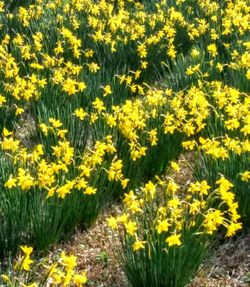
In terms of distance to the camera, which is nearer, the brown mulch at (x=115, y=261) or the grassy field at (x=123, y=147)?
the grassy field at (x=123, y=147)

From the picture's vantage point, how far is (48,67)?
486 cm

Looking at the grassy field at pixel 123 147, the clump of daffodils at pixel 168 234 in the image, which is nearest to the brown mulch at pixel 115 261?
the grassy field at pixel 123 147

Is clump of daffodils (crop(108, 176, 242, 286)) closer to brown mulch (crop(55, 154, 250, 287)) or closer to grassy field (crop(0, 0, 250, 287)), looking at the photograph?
grassy field (crop(0, 0, 250, 287))

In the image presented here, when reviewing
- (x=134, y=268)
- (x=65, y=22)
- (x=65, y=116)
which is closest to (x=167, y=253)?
(x=134, y=268)

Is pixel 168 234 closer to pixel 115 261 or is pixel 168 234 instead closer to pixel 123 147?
pixel 115 261

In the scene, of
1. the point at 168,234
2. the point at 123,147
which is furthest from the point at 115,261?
the point at 123,147

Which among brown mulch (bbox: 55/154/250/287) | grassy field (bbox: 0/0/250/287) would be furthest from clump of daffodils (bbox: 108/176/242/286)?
brown mulch (bbox: 55/154/250/287)

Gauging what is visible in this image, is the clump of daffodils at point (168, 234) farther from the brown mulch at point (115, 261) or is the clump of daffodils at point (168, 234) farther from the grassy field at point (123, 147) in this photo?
the brown mulch at point (115, 261)

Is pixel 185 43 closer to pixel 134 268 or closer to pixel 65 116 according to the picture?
pixel 65 116

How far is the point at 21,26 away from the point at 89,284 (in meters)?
3.78

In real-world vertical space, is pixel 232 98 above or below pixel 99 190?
above

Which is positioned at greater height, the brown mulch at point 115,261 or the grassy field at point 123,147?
the grassy field at point 123,147

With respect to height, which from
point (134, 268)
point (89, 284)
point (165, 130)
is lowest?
point (89, 284)

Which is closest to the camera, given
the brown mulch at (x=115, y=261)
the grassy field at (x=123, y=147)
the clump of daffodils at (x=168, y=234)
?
the clump of daffodils at (x=168, y=234)
